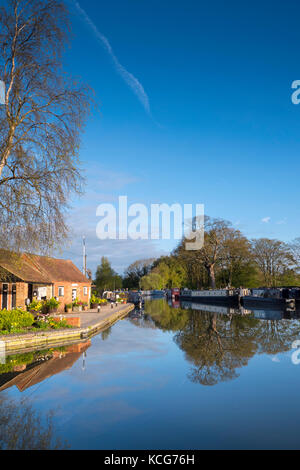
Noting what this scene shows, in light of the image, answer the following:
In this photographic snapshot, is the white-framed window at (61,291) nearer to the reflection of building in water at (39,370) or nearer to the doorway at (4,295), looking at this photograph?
the doorway at (4,295)

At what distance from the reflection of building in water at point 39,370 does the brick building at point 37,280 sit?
3568 mm

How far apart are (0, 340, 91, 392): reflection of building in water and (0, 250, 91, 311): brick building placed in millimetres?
3568

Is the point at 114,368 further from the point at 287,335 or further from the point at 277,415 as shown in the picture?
the point at 287,335

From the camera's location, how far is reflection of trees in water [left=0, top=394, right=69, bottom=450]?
555 centimetres

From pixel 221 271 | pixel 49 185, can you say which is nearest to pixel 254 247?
pixel 221 271

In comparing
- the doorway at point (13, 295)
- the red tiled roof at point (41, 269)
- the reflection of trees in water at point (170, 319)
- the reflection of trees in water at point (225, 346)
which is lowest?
the reflection of trees in water at point (170, 319)

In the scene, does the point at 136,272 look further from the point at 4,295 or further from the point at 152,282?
the point at 4,295

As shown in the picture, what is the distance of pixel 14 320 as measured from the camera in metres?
15.5

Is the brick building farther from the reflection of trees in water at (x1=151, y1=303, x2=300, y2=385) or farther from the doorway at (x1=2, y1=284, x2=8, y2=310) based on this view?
the reflection of trees in water at (x1=151, y1=303, x2=300, y2=385)

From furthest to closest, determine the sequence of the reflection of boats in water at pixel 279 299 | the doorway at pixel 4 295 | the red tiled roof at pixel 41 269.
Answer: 1. the reflection of boats in water at pixel 279 299
2. the doorway at pixel 4 295
3. the red tiled roof at pixel 41 269

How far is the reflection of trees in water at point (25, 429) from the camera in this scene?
18.2ft

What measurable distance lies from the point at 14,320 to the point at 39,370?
5.71 m

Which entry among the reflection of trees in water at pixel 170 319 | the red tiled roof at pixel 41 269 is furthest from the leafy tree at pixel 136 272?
the reflection of trees in water at pixel 170 319

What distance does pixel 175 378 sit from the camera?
9789mm
